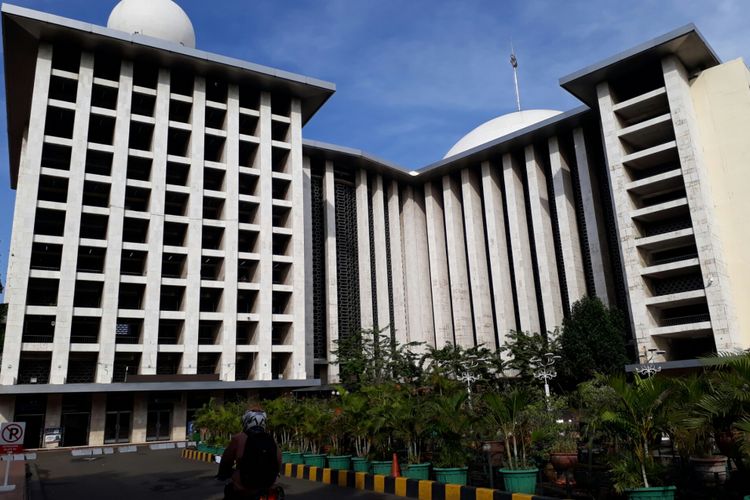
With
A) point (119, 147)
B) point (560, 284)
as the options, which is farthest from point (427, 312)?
point (119, 147)

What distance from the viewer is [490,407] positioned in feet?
38.9

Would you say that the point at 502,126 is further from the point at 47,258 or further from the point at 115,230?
the point at 47,258

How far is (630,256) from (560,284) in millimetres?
10215

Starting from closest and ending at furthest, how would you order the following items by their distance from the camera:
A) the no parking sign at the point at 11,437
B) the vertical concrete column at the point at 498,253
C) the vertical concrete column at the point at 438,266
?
the no parking sign at the point at 11,437
the vertical concrete column at the point at 498,253
the vertical concrete column at the point at 438,266

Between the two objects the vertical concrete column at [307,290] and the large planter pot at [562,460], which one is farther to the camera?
the vertical concrete column at [307,290]

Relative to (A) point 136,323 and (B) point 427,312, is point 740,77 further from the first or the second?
(A) point 136,323

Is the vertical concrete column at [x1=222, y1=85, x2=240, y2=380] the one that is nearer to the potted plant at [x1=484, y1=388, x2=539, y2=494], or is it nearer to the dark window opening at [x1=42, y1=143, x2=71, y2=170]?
the dark window opening at [x1=42, y1=143, x2=71, y2=170]

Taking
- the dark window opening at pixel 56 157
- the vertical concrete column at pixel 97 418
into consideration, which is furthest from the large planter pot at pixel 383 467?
the dark window opening at pixel 56 157

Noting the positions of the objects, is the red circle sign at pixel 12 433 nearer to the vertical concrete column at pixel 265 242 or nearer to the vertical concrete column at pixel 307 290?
the vertical concrete column at pixel 265 242

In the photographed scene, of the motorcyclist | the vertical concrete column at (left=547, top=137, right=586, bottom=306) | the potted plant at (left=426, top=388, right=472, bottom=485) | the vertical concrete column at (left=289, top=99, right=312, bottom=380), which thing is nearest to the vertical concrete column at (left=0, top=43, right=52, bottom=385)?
the vertical concrete column at (left=289, top=99, right=312, bottom=380)

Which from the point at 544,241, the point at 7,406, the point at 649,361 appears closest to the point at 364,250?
the point at 544,241

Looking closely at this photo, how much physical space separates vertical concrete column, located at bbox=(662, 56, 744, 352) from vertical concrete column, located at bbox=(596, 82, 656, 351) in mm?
3429

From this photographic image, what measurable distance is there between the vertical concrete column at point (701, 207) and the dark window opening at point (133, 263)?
34.4 metres

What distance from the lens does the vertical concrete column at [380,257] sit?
163 ft
